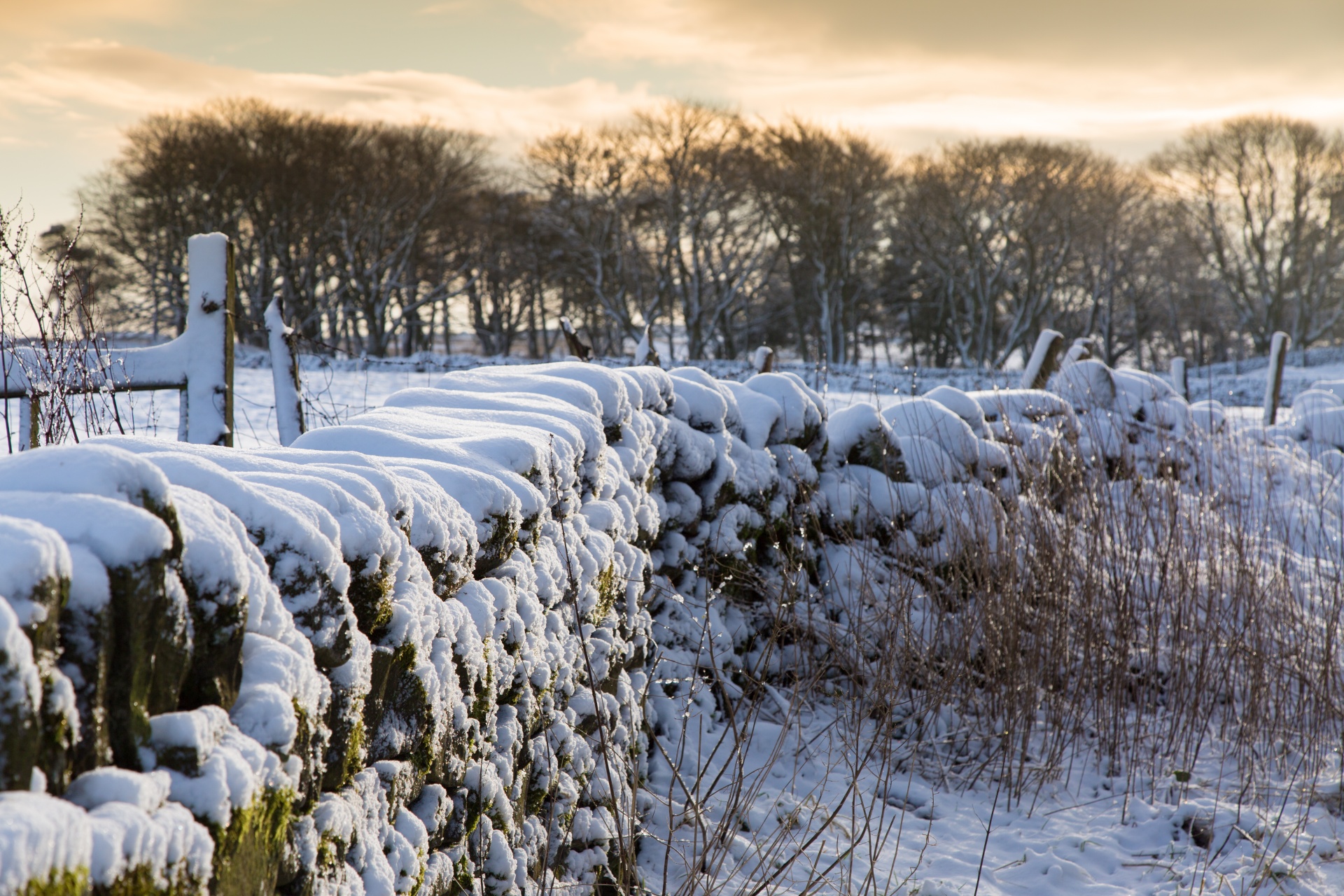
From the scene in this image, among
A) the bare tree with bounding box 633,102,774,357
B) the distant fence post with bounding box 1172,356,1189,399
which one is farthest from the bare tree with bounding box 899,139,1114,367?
the distant fence post with bounding box 1172,356,1189,399

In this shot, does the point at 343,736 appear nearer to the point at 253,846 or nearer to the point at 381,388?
the point at 253,846

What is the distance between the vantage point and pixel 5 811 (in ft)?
2.31

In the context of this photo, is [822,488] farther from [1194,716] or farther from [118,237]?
[118,237]

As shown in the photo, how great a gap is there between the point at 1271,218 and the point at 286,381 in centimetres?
3488

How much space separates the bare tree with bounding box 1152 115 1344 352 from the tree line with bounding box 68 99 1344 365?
0.08 metres

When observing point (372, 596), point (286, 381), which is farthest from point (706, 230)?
point (372, 596)

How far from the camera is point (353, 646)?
128 centimetres

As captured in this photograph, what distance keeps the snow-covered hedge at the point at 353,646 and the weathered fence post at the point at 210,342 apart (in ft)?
4.41

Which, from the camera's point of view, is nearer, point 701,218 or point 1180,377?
point 1180,377

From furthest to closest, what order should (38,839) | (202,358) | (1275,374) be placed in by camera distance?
(1275,374)
(202,358)
(38,839)

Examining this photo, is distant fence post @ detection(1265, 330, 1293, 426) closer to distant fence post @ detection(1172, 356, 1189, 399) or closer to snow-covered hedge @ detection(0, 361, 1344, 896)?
distant fence post @ detection(1172, 356, 1189, 399)

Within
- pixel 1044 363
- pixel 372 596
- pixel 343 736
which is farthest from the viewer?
pixel 1044 363

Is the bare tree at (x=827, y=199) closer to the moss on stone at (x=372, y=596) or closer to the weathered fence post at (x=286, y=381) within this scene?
the weathered fence post at (x=286, y=381)

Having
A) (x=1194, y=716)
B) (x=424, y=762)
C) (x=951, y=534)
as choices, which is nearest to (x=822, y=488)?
(x=951, y=534)
